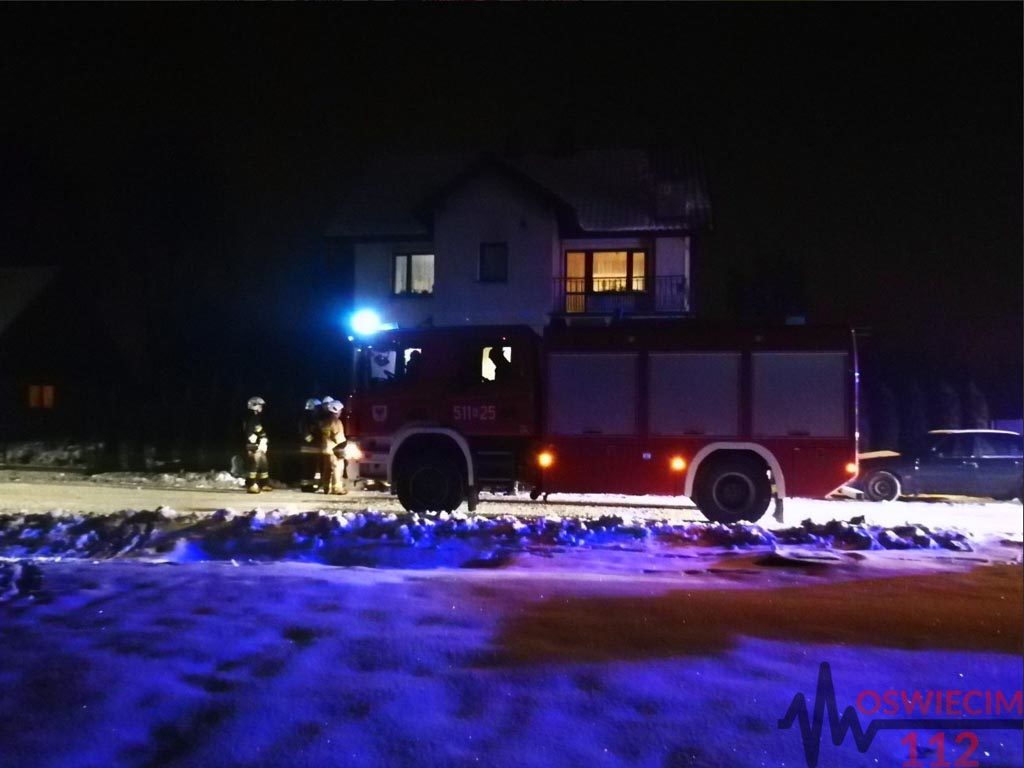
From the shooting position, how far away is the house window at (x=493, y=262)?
2617 cm

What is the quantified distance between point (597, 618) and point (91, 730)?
11.5 feet

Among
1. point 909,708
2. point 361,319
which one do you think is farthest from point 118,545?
point 361,319

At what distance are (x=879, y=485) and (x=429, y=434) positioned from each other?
339 inches

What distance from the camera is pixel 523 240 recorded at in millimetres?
25875

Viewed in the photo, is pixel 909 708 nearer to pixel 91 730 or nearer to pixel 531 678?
pixel 531 678

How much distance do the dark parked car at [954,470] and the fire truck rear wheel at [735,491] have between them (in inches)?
190

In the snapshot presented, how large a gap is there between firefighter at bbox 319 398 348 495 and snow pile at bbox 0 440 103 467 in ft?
27.8

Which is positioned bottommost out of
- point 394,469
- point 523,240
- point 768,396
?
point 394,469

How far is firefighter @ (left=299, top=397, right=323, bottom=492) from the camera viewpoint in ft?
52.9

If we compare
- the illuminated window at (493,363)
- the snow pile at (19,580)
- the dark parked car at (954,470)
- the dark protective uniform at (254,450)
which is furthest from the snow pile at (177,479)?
the dark parked car at (954,470)

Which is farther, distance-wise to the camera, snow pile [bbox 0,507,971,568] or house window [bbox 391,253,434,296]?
house window [bbox 391,253,434,296]

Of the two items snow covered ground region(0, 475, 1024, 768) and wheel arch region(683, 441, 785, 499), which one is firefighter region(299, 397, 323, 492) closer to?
snow covered ground region(0, 475, 1024, 768)

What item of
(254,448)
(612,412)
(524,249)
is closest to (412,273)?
(524,249)

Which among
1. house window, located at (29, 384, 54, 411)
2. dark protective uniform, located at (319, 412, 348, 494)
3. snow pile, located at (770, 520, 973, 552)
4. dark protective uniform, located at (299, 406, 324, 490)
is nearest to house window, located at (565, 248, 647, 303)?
dark protective uniform, located at (299, 406, 324, 490)
